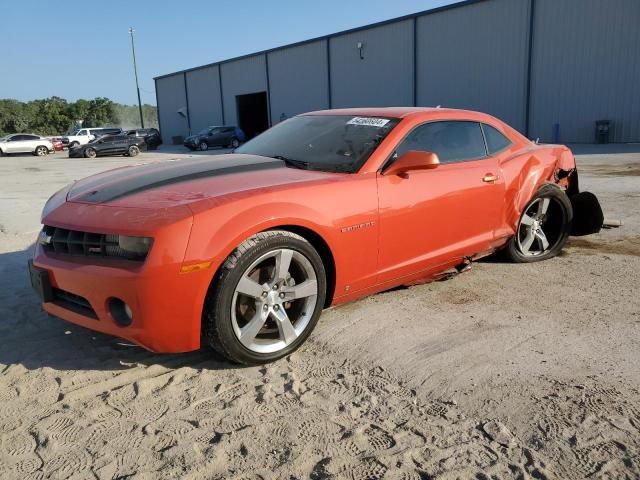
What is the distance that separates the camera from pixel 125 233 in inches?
101

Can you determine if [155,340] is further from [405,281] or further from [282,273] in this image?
[405,281]

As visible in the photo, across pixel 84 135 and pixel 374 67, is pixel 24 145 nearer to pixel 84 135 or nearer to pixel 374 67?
pixel 84 135

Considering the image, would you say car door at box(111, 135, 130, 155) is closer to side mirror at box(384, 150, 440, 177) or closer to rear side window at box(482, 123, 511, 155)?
rear side window at box(482, 123, 511, 155)

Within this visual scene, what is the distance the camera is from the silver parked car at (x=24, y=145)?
101 ft

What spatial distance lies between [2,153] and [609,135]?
3196cm

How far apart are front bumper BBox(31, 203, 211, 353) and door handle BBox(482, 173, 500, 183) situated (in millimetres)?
2413

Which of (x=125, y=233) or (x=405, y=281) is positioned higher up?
(x=125, y=233)

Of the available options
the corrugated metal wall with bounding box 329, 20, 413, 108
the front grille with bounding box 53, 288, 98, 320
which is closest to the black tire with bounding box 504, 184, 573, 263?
the front grille with bounding box 53, 288, 98, 320

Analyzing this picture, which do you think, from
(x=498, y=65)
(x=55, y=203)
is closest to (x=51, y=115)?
(x=498, y=65)

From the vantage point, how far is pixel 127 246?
260 centimetres

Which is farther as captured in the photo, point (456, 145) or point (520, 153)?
point (520, 153)

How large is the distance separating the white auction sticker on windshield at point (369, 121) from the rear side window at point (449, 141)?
8.7 inches

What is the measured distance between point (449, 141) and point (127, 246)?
8.28 ft

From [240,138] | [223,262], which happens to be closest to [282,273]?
[223,262]
